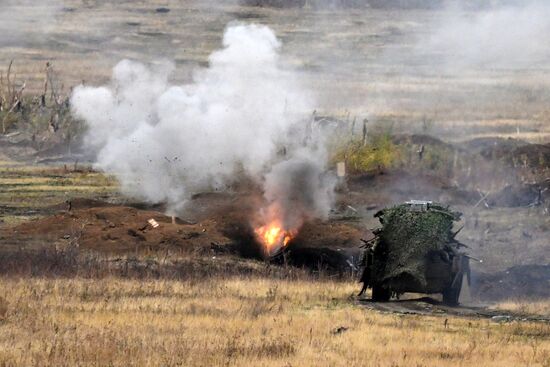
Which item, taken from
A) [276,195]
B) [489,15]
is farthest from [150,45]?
[276,195]

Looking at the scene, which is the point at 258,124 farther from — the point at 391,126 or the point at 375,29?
the point at 375,29

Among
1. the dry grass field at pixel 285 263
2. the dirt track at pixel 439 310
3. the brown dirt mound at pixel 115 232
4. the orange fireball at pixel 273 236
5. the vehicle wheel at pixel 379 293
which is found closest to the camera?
the dry grass field at pixel 285 263

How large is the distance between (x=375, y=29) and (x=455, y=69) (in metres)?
17.9

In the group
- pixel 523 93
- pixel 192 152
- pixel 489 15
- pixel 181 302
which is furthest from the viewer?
pixel 489 15

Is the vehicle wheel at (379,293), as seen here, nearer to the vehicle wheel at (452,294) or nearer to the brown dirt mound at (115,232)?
the vehicle wheel at (452,294)

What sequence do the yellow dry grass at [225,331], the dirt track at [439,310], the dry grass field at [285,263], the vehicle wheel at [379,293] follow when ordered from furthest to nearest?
the vehicle wheel at [379,293]
the dirt track at [439,310]
the dry grass field at [285,263]
the yellow dry grass at [225,331]

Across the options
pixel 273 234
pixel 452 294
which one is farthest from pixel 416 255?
pixel 273 234

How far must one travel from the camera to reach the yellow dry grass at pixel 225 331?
21016 millimetres

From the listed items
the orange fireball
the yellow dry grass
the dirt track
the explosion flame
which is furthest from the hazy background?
the yellow dry grass

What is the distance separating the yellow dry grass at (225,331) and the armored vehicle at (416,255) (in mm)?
1168

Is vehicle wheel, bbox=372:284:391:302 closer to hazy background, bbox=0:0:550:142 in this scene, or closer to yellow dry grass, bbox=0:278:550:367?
yellow dry grass, bbox=0:278:550:367

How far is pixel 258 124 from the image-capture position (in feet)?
179

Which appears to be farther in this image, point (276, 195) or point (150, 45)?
point (150, 45)

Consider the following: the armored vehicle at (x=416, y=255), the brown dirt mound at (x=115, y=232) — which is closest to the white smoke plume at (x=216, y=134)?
the brown dirt mound at (x=115, y=232)
